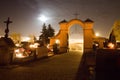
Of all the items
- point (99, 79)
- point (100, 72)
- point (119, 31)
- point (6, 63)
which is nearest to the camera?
point (99, 79)

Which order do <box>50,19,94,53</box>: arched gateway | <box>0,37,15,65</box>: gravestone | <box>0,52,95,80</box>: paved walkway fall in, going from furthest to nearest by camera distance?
<box>50,19,94,53</box>: arched gateway → <box>0,37,15,65</box>: gravestone → <box>0,52,95,80</box>: paved walkway

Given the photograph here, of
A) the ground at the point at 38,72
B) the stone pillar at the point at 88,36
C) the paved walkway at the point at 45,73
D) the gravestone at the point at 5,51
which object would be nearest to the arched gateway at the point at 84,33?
the stone pillar at the point at 88,36

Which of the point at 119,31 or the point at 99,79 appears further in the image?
the point at 119,31

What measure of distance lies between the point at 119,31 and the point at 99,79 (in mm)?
50189

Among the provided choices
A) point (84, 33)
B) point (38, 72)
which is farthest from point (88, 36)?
point (38, 72)

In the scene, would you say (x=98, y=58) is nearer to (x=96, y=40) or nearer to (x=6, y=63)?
(x=6, y=63)

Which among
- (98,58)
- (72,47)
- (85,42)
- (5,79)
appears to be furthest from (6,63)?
(72,47)

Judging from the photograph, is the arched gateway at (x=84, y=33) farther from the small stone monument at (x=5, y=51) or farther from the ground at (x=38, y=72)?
the ground at (x=38, y=72)

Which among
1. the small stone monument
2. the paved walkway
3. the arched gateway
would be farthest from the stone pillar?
the small stone monument

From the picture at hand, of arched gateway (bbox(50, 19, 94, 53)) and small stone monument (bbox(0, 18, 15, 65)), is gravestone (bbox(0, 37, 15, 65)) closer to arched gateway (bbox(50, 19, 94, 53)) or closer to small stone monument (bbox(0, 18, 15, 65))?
small stone monument (bbox(0, 18, 15, 65))

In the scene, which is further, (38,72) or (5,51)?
(5,51)


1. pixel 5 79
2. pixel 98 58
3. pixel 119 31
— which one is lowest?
pixel 5 79

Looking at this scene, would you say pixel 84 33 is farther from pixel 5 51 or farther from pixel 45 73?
pixel 45 73

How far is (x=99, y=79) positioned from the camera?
12.4m
